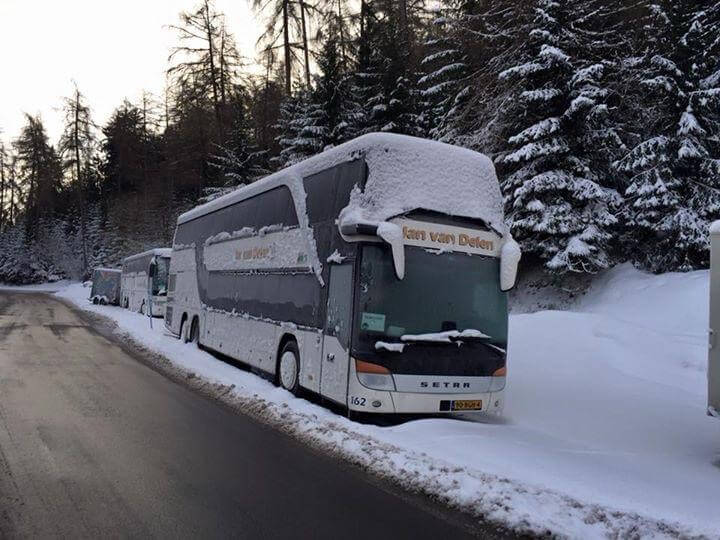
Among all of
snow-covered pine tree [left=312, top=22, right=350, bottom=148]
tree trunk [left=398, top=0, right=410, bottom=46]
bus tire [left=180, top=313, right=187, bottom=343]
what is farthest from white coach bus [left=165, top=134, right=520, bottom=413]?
tree trunk [left=398, top=0, right=410, bottom=46]

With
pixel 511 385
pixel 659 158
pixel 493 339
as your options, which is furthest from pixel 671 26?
pixel 493 339

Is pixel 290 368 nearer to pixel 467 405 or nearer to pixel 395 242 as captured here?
pixel 467 405

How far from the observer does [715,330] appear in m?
6.45

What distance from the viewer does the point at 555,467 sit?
19.9 feet

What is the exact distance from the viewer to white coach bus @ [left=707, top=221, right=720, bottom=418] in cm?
635

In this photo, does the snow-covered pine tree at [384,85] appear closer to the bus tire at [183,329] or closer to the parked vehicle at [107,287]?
the bus tire at [183,329]

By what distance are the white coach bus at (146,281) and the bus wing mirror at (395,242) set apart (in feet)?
57.7

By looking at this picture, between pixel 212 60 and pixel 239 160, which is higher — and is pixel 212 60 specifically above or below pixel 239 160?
above

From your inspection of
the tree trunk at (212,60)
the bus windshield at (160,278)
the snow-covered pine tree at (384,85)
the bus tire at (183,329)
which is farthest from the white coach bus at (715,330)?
the tree trunk at (212,60)

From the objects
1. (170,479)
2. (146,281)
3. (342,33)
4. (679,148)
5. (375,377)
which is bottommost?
(170,479)

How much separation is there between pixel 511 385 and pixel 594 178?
806 centimetres

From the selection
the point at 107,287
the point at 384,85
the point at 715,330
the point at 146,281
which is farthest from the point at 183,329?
the point at 107,287

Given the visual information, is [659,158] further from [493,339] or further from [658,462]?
[658,462]

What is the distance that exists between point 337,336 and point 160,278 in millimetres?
20567
